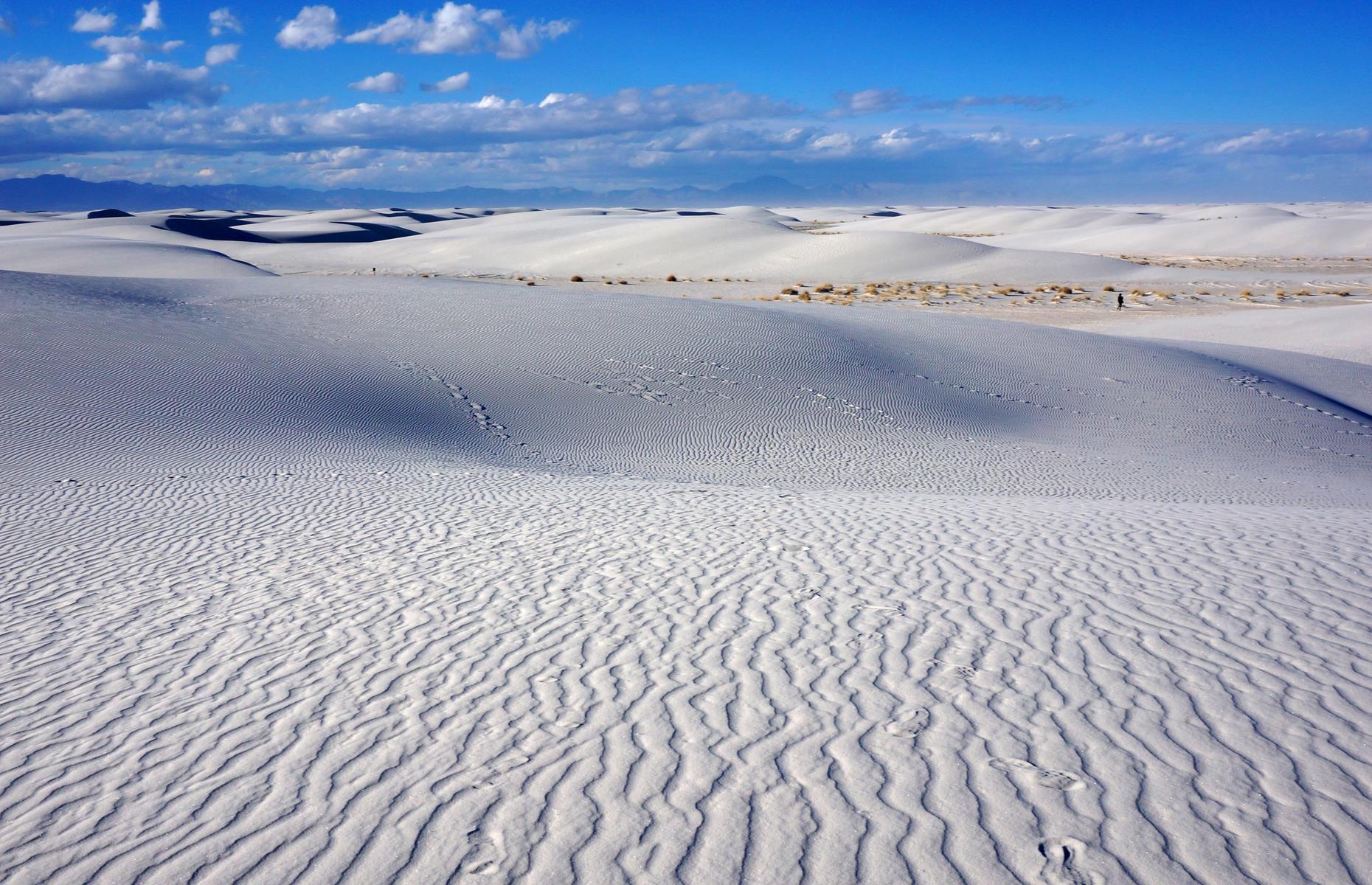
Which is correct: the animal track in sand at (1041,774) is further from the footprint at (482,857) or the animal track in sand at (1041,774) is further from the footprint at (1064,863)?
the footprint at (482,857)

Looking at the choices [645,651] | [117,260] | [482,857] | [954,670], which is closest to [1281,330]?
[954,670]

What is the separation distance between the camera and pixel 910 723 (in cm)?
446

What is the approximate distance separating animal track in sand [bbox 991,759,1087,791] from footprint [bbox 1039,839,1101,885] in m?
0.38

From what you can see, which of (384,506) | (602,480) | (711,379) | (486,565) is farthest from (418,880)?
(711,379)

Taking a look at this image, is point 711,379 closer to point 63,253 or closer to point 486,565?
point 486,565

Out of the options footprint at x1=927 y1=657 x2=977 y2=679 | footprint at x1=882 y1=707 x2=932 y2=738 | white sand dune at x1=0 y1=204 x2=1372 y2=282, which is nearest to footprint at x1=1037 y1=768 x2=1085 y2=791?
footprint at x1=882 y1=707 x2=932 y2=738

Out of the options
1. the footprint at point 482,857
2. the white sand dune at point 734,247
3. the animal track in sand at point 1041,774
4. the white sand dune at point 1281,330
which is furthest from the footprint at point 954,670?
the white sand dune at point 734,247

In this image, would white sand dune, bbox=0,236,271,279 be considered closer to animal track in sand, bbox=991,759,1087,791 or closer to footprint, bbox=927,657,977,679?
footprint, bbox=927,657,977,679

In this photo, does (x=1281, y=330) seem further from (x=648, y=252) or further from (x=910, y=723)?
(x=648, y=252)

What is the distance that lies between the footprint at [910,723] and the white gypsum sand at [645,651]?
0.7 inches

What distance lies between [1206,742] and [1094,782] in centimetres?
70

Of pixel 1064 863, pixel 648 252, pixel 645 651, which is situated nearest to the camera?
pixel 1064 863

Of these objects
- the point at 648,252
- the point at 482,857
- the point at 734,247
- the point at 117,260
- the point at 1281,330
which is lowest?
the point at 482,857

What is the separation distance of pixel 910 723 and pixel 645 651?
1600mm
